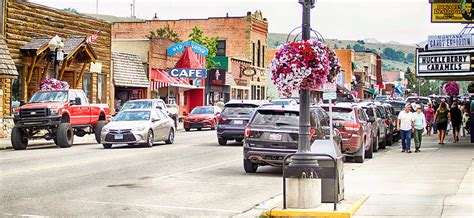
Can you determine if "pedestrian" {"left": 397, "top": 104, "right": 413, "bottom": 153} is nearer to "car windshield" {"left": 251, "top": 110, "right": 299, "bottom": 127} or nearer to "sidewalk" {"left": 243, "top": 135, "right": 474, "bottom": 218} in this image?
"sidewalk" {"left": 243, "top": 135, "right": 474, "bottom": 218}

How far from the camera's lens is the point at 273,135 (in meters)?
17.8

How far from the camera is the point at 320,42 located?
1198 cm

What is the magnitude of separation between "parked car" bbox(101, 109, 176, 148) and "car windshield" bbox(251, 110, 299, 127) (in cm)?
836

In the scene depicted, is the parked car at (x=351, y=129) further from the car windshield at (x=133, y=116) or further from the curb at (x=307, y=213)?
the curb at (x=307, y=213)

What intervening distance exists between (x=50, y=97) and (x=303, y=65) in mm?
17844

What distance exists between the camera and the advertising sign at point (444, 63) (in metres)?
26.3

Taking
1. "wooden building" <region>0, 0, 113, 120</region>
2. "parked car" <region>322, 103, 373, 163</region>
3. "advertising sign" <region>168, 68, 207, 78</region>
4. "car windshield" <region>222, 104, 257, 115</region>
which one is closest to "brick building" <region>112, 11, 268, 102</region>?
"advertising sign" <region>168, 68, 207, 78</region>

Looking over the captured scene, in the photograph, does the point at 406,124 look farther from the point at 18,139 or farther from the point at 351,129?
the point at 18,139

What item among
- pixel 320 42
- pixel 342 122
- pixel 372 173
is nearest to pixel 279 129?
pixel 372 173

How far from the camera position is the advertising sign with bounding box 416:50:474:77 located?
86.2 feet

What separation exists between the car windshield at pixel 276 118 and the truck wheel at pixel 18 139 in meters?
11.1

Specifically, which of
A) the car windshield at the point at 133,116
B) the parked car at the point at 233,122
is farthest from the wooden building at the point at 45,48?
the parked car at the point at 233,122

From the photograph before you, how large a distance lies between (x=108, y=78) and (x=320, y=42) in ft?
109

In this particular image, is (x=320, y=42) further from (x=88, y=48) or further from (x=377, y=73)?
(x=377, y=73)
